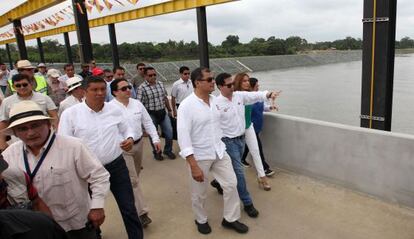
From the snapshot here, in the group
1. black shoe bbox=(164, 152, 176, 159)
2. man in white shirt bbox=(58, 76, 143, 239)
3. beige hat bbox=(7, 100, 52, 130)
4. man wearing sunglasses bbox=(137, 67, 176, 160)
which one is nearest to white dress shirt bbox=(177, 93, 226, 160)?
man in white shirt bbox=(58, 76, 143, 239)

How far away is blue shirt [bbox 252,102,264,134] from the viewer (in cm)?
494

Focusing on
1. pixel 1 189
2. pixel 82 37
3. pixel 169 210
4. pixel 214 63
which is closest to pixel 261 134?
pixel 169 210

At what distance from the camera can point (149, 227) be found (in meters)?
3.85

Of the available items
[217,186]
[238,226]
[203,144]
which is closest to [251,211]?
[238,226]

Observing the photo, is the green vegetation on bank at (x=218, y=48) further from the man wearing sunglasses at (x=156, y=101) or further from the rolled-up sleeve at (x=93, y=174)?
the rolled-up sleeve at (x=93, y=174)

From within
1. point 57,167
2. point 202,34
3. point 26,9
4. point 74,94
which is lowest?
point 57,167

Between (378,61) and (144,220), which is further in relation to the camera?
(378,61)

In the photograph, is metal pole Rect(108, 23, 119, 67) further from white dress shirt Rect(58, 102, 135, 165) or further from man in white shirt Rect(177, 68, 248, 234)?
white dress shirt Rect(58, 102, 135, 165)

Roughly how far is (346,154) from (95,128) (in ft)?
9.68

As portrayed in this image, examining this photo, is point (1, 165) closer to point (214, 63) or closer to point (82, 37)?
point (82, 37)

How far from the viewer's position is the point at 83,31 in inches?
376

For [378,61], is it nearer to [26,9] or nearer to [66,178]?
[66,178]

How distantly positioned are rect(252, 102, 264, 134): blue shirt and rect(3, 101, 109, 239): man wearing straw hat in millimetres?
2939

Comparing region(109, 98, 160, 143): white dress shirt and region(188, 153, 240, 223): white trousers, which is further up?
region(109, 98, 160, 143): white dress shirt
